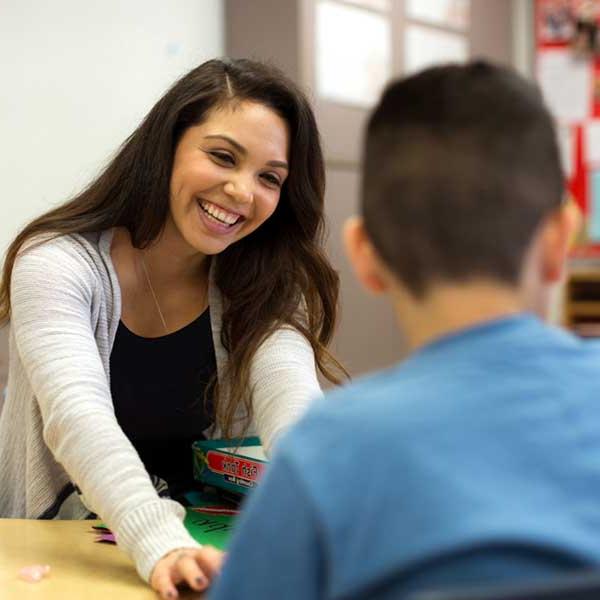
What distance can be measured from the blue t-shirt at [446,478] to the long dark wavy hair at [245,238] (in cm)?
93

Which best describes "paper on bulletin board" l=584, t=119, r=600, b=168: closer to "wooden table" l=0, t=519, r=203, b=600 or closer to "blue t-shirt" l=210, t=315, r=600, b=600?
"wooden table" l=0, t=519, r=203, b=600

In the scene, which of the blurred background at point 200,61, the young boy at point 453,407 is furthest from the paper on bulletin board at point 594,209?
the young boy at point 453,407

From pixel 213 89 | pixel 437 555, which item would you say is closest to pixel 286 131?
pixel 213 89

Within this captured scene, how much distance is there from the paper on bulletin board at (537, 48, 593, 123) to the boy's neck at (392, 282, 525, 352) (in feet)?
12.5

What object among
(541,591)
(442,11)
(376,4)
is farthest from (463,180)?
(442,11)

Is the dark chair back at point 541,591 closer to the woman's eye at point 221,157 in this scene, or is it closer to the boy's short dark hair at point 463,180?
the boy's short dark hair at point 463,180

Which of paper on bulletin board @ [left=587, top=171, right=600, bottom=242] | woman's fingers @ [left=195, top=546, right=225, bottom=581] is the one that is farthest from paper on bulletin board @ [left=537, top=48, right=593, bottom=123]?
woman's fingers @ [left=195, top=546, right=225, bottom=581]

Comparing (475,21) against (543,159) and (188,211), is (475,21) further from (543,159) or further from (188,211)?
(543,159)

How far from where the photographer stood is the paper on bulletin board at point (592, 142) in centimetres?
421

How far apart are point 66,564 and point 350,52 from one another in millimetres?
2394

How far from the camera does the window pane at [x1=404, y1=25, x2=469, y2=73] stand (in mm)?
3451

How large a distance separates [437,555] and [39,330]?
0.90 m

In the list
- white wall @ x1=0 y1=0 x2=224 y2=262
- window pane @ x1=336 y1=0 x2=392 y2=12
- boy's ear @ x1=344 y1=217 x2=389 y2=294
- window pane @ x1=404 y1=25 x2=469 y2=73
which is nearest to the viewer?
boy's ear @ x1=344 y1=217 x2=389 y2=294

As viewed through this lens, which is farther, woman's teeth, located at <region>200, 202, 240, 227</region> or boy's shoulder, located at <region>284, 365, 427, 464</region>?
woman's teeth, located at <region>200, 202, 240, 227</region>
